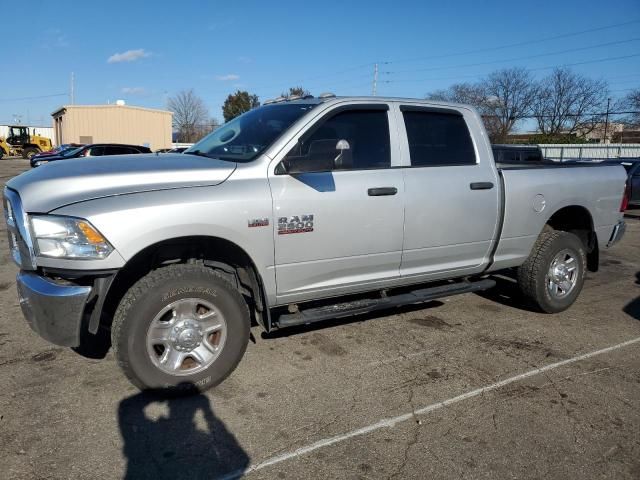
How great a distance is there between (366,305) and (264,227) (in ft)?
3.69

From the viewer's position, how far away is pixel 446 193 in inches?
173

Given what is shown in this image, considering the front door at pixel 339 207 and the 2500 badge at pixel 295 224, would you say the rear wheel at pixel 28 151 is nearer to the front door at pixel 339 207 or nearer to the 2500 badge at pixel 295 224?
the front door at pixel 339 207

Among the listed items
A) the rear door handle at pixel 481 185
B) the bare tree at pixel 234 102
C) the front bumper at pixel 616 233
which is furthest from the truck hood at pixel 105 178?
the bare tree at pixel 234 102

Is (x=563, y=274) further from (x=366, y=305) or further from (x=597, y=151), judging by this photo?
(x=597, y=151)

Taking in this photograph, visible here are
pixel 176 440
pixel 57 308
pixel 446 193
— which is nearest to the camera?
pixel 176 440

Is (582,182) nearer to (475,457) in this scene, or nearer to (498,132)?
(475,457)

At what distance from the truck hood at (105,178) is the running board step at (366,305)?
3.75ft

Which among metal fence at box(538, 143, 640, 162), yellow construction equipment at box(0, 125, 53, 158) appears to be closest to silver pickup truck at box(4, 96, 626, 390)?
metal fence at box(538, 143, 640, 162)

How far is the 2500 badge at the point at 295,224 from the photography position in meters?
3.64

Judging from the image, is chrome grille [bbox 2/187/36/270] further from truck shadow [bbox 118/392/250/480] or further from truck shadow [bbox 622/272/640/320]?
truck shadow [bbox 622/272/640/320]

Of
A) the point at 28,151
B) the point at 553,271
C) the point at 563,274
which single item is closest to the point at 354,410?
the point at 553,271

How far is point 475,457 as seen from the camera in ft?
9.45

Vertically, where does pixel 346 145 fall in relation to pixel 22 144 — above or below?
below

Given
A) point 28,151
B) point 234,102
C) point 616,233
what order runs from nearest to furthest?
point 616,233
point 28,151
point 234,102
